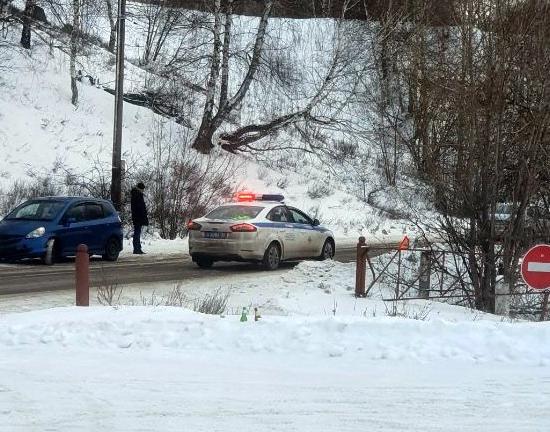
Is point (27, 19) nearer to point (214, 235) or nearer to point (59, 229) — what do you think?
point (59, 229)

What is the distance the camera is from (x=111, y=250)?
19.4 m

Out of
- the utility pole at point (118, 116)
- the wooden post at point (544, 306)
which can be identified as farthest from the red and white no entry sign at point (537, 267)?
the utility pole at point (118, 116)

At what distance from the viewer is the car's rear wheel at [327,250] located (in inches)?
758

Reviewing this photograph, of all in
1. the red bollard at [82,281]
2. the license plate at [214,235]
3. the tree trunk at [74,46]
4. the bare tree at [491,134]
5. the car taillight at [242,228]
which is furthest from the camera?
the tree trunk at [74,46]

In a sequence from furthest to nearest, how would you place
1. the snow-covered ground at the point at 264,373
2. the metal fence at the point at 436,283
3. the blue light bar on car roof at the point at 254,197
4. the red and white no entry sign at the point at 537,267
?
the blue light bar on car roof at the point at 254,197
the metal fence at the point at 436,283
the red and white no entry sign at the point at 537,267
the snow-covered ground at the point at 264,373

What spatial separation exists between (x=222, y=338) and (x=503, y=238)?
23.6 feet

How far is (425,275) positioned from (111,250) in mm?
8322

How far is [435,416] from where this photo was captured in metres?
5.72

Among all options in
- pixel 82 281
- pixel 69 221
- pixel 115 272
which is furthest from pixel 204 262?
pixel 82 281

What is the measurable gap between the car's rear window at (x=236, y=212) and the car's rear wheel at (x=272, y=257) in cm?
79

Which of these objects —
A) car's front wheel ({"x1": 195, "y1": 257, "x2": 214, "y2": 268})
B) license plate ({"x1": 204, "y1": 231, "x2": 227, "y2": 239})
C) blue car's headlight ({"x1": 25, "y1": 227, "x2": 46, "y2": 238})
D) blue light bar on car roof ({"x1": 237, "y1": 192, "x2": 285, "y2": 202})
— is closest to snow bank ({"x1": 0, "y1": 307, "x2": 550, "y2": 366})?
license plate ({"x1": 204, "y1": 231, "x2": 227, "y2": 239})

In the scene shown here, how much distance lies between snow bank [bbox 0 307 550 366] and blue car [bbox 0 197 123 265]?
959cm

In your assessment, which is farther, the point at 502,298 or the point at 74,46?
the point at 74,46

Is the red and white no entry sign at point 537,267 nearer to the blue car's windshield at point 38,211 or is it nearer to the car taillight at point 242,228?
the car taillight at point 242,228
